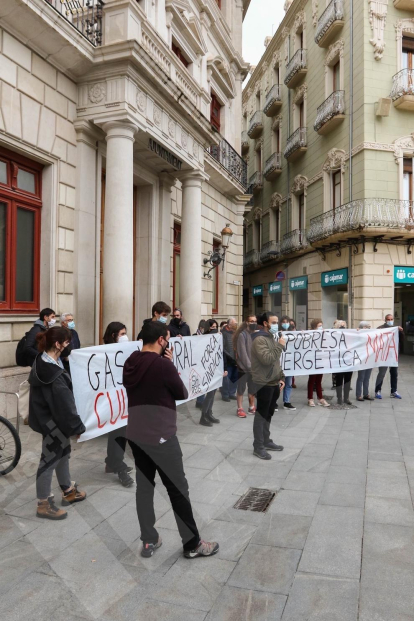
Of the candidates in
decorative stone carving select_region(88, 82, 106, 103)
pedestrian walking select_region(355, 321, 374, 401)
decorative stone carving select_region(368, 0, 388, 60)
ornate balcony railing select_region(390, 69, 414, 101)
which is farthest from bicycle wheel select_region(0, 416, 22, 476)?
decorative stone carving select_region(368, 0, 388, 60)

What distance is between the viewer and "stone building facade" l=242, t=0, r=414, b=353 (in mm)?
17859

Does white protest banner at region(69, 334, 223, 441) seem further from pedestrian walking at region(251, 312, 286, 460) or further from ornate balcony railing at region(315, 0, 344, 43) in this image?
ornate balcony railing at region(315, 0, 344, 43)

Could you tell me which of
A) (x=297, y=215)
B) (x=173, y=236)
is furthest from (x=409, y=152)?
(x=173, y=236)

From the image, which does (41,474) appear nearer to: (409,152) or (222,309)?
(222,309)

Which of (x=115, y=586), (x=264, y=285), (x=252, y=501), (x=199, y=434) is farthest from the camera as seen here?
(x=264, y=285)

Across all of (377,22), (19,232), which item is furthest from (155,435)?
(377,22)

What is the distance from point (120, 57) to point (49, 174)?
8.43ft

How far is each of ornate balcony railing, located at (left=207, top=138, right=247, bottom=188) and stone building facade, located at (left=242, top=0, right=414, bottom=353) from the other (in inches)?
163

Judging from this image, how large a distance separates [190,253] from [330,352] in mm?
4687

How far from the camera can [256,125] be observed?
3039cm

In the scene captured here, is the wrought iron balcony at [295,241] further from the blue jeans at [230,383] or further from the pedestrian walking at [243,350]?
the pedestrian walking at [243,350]

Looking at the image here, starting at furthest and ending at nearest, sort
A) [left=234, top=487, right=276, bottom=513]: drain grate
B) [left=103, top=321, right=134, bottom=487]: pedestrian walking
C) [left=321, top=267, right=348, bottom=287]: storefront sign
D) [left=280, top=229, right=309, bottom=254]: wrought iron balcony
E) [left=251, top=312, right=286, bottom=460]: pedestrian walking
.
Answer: [left=280, top=229, right=309, bottom=254]: wrought iron balcony
[left=321, top=267, right=348, bottom=287]: storefront sign
[left=251, top=312, right=286, bottom=460]: pedestrian walking
[left=103, top=321, right=134, bottom=487]: pedestrian walking
[left=234, top=487, right=276, bottom=513]: drain grate

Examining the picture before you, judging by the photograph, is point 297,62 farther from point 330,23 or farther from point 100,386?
point 100,386

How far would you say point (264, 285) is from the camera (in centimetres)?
2998
